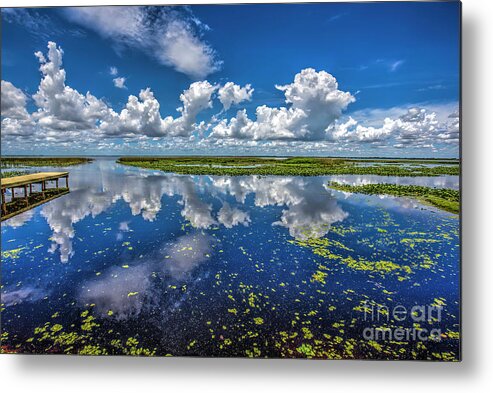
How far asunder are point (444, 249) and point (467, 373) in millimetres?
2986

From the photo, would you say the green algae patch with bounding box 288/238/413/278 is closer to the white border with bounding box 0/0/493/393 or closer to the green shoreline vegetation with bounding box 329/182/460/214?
the white border with bounding box 0/0/493/393

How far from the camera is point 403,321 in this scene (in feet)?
12.9

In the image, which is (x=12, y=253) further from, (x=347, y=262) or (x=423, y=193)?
(x=423, y=193)

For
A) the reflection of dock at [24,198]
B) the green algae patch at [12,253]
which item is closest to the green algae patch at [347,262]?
the green algae patch at [12,253]

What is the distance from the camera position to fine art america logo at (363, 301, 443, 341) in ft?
12.3

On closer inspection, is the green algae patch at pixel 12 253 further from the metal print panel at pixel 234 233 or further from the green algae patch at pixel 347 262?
the green algae patch at pixel 347 262

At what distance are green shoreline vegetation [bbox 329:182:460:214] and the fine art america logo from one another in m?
6.62

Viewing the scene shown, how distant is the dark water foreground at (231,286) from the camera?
12.0ft

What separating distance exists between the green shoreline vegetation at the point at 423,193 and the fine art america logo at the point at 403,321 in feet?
21.7

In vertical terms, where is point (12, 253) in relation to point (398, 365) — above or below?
above

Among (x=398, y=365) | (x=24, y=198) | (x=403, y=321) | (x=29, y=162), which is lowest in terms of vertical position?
(x=398, y=365)

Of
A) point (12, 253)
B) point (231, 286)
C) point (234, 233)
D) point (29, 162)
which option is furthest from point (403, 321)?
point (29, 162)

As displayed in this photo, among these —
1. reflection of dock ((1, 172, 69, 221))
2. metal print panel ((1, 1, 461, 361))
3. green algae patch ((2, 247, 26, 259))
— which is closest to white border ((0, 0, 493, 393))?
metal print panel ((1, 1, 461, 361))

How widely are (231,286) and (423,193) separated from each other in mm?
11414
